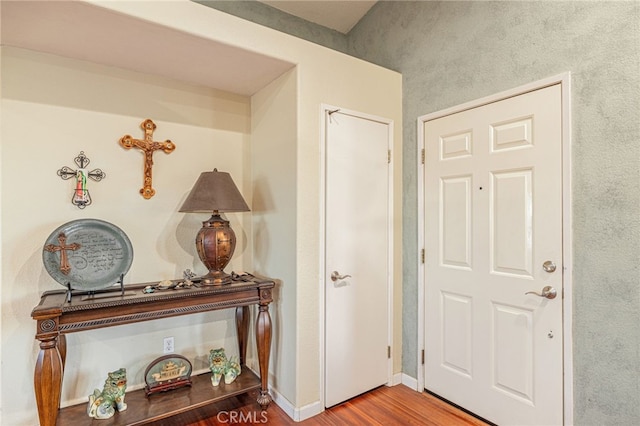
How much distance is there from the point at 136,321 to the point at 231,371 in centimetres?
78

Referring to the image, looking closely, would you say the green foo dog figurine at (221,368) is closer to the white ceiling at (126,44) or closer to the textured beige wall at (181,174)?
the textured beige wall at (181,174)

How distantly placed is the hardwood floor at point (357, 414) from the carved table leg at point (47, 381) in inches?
26.7

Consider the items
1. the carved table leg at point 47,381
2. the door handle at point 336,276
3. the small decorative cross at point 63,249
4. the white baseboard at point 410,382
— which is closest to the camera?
the carved table leg at point 47,381

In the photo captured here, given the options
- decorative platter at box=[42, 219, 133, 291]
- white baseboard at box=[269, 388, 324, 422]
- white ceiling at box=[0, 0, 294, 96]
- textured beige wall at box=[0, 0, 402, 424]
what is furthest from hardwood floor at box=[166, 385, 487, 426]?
white ceiling at box=[0, 0, 294, 96]

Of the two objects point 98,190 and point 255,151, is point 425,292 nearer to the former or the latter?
point 255,151

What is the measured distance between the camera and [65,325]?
65.9 inches

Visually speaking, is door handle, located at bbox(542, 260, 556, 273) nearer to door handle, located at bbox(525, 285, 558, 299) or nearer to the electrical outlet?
door handle, located at bbox(525, 285, 558, 299)

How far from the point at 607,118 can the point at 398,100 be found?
4.46ft

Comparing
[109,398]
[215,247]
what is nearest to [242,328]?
[215,247]

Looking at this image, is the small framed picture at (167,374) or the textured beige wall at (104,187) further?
the small framed picture at (167,374)

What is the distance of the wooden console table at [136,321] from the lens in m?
1.63

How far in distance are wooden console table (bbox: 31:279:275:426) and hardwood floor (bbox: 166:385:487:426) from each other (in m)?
0.13

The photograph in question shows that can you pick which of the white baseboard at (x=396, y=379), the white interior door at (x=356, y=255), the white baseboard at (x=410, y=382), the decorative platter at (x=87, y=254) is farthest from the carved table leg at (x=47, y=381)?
the white baseboard at (x=410, y=382)

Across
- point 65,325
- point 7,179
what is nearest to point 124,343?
point 65,325
